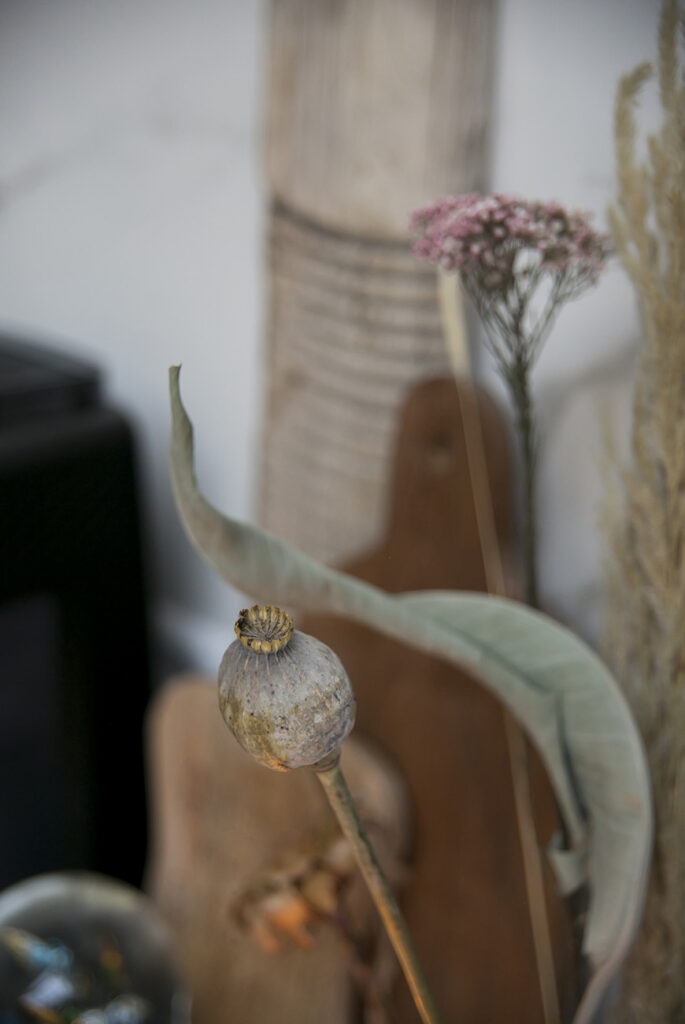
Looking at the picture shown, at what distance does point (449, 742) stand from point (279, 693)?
1.15 feet

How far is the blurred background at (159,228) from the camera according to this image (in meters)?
0.62

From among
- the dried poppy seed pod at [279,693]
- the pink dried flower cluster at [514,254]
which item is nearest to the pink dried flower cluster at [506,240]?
the pink dried flower cluster at [514,254]

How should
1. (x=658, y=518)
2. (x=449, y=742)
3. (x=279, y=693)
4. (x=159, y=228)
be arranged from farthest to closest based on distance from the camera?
(x=159, y=228), (x=449, y=742), (x=658, y=518), (x=279, y=693)

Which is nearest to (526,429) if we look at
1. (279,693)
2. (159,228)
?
(279,693)

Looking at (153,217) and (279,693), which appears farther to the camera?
(153,217)

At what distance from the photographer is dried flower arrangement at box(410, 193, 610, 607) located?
242mm

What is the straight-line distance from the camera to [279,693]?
6.0 inches

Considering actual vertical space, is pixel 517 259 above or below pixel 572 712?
above

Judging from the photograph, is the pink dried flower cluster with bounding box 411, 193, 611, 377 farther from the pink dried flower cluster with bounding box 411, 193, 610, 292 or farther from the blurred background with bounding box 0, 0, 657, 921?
the blurred background with bounding box 0, 0, 657, 921

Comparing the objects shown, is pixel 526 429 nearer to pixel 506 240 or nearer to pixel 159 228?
pixel 506 240

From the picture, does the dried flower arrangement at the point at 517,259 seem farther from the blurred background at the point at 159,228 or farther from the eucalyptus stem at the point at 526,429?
the blurred background at the point at 159,228

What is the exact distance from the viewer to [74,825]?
78 cm

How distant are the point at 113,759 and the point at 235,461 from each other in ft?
1.00

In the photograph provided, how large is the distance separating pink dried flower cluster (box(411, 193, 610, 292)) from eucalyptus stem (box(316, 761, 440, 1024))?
0.15 metres
